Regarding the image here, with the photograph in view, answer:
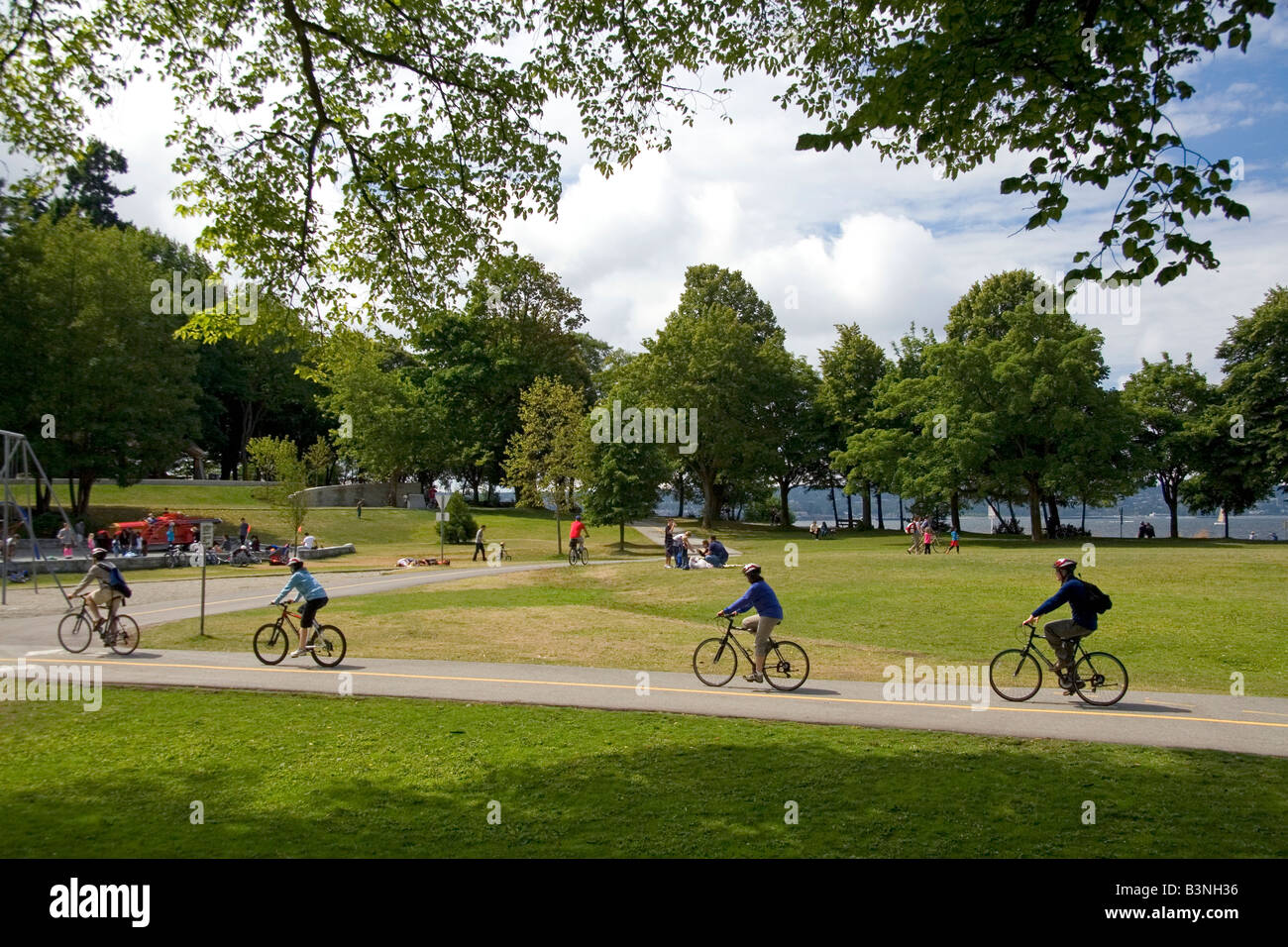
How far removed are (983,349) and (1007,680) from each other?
42.5m

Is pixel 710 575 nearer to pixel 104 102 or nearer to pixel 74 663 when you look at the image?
pixel 74 663

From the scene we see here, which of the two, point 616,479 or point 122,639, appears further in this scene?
point 616,479

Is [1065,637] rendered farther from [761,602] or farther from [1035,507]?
[1035,507]

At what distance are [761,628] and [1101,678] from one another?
4891 mm

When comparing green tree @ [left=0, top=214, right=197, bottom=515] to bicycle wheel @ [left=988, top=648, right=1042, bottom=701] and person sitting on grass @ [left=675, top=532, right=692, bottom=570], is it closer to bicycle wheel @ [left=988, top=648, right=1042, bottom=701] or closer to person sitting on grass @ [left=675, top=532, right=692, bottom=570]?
person sitting on grass @ [left=675, top=532, right=692, bottom=570]

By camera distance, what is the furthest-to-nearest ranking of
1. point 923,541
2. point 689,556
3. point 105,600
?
point 923,541, point 689,556, point 105,600

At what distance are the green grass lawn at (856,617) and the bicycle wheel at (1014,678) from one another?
2.08 meters

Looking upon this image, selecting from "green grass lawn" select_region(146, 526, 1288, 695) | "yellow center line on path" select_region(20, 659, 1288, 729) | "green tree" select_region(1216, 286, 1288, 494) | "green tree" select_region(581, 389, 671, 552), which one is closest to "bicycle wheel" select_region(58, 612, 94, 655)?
"yellow center line on path" select_region(20, 659, 1288, 729)

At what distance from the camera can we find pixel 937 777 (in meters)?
8.49

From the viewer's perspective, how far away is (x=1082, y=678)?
12656mm

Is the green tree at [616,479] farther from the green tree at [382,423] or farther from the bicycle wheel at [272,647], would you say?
the bicycle wheel at [272,647]

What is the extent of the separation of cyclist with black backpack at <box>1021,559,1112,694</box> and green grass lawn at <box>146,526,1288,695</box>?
2244mm

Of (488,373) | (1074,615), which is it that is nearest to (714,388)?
(488,373)

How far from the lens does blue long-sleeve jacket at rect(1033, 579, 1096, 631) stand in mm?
12289
